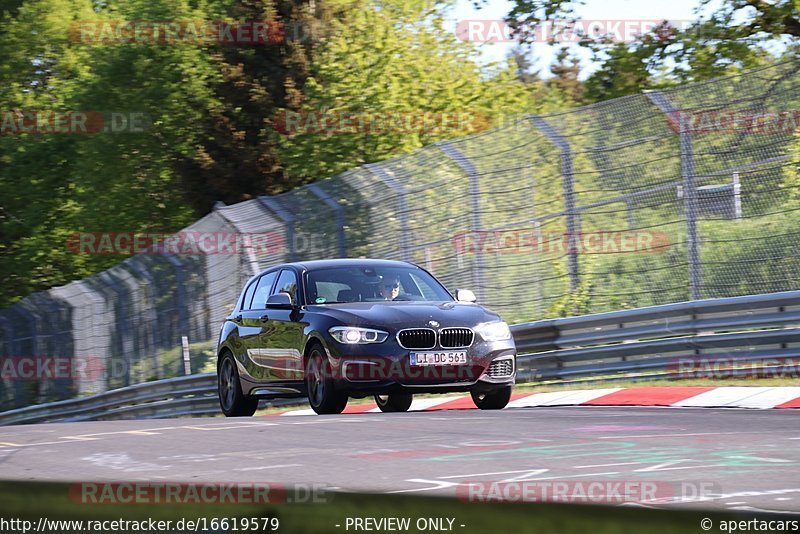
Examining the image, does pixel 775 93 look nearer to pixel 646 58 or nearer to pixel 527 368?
pixel 527 368

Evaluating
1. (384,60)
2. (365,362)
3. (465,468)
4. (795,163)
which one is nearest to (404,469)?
(465,468)

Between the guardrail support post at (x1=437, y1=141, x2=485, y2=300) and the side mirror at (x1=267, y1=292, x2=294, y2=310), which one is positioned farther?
the guardrail support post at (x1=437, y1=141, x2=485, y2=300)

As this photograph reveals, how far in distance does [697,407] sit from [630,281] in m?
3.49

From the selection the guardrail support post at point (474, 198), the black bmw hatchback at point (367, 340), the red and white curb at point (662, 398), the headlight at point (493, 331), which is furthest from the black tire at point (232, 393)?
the guardrail support post at point (474, 198)

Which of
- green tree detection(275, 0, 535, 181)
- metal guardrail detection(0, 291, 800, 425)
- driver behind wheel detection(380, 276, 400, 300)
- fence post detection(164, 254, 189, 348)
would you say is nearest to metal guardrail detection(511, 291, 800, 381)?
metal guardrail detection(0, 291, 800, 425)

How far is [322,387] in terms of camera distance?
1225 centimetres

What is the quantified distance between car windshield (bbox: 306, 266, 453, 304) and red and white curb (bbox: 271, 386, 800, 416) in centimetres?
157

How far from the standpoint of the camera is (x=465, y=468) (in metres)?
6.93

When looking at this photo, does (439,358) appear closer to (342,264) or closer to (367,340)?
(367,340)

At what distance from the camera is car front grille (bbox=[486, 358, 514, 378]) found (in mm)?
12234

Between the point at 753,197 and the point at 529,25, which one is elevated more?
the point at 529,25

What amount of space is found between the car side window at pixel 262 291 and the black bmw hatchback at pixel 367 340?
29 mm

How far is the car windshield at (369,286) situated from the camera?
42.9ft

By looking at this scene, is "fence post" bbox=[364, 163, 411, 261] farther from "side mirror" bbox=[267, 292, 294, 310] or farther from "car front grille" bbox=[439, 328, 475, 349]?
"car front grille" bbox=[439, 328, 475, 349]
